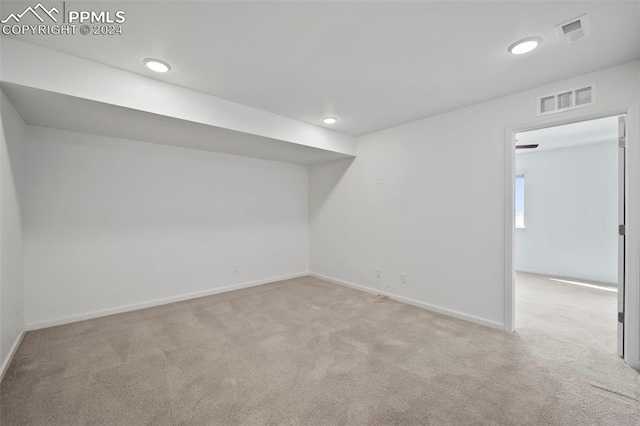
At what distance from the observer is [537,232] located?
5945 millimetres

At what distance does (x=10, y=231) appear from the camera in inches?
98.4

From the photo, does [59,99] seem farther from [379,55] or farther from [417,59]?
[417,59]

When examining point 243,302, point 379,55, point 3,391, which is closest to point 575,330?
point 379,55

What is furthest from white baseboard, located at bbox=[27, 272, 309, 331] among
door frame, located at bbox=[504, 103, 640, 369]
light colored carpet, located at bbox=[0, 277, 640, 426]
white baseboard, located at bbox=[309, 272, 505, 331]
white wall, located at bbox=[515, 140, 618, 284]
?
white wall, located at bbox=[515, 140, 618, 284]

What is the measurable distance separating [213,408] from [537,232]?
6806 mm

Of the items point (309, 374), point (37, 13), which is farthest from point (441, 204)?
Answer: point (37, 13)

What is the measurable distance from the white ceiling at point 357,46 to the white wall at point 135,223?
1.62 meters

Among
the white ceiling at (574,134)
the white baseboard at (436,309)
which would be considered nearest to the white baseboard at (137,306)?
the white baseboard at (436,309)

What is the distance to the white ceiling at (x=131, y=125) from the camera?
7.93ft

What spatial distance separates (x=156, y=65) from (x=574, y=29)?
3.22 metres

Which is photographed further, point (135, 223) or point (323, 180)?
point (323, 180)

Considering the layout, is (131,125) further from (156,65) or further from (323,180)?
(323,180)

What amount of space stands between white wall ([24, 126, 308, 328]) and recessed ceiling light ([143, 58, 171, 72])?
1674mm

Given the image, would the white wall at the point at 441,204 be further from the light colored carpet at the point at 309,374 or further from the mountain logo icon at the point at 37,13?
the mountain logo icon at the point at 37,13
